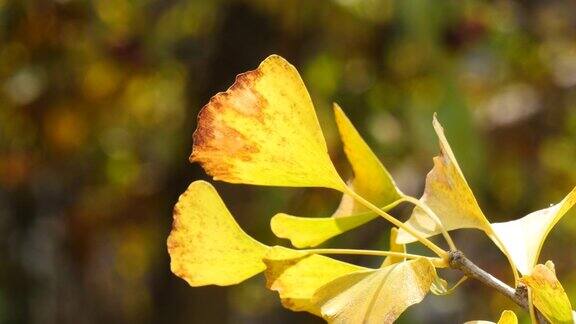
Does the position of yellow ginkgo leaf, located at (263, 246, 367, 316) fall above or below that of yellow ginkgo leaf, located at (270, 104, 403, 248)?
below

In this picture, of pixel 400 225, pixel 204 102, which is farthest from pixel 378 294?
pixel 204 102

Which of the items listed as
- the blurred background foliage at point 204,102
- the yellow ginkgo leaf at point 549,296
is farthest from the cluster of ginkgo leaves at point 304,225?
the blurred background foliage at point 204,102

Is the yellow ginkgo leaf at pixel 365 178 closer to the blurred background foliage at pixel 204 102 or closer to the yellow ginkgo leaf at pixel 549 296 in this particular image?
the yellow ginkgo leaf at pixel 549 296

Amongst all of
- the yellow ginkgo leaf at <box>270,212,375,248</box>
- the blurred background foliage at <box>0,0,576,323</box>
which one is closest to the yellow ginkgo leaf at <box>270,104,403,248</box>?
the yellow ginkgo leaf at <box>270,212,375,248</box>

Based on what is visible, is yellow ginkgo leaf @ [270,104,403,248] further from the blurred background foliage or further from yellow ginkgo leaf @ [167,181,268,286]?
the blurred background foliage

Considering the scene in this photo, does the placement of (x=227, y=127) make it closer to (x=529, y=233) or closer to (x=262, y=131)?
(x=262, y=131)

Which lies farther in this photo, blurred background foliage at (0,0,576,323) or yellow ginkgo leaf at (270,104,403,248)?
blurred background foliage at (0,0,576,323)

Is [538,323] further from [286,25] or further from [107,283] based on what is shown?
[107,283]
